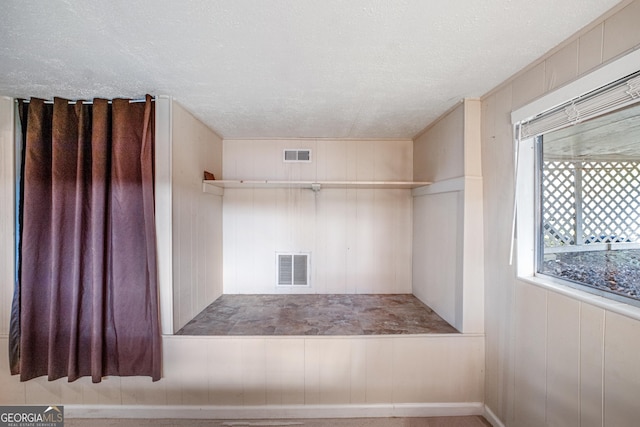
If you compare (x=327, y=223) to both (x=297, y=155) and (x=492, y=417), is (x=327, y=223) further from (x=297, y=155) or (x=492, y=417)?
(x=492, y=417)

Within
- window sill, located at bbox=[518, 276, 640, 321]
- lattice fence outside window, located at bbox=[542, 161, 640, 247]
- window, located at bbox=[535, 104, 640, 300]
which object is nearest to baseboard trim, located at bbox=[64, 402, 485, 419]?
window sill, located at bbox=[518, 276, 640, 321]

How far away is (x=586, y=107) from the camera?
1.09 metres

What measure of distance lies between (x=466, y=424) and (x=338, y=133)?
2.43m

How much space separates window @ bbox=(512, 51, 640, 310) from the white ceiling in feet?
0.97

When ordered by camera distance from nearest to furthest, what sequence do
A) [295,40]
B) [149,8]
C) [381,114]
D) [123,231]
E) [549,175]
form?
[149,8]
[295,40]
[549,175]
[123,231]
[381,114]

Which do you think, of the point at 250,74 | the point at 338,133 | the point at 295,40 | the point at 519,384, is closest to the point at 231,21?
the point at 295,40

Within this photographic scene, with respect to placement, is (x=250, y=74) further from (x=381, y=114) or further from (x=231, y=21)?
(x=381, y=114)

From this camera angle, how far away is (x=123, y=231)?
5.52ft

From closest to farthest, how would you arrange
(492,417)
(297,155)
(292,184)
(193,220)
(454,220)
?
(492,417) < (454,220) < (193,220) < (292,184) < (297,155)

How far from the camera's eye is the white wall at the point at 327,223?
271 centimetres

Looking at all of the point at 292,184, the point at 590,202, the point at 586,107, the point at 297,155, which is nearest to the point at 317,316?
the point at 292,184

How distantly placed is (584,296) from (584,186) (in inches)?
20.2

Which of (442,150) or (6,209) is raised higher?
(442,150)

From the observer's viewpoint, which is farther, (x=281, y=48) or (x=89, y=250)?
(x=89, y=250)
